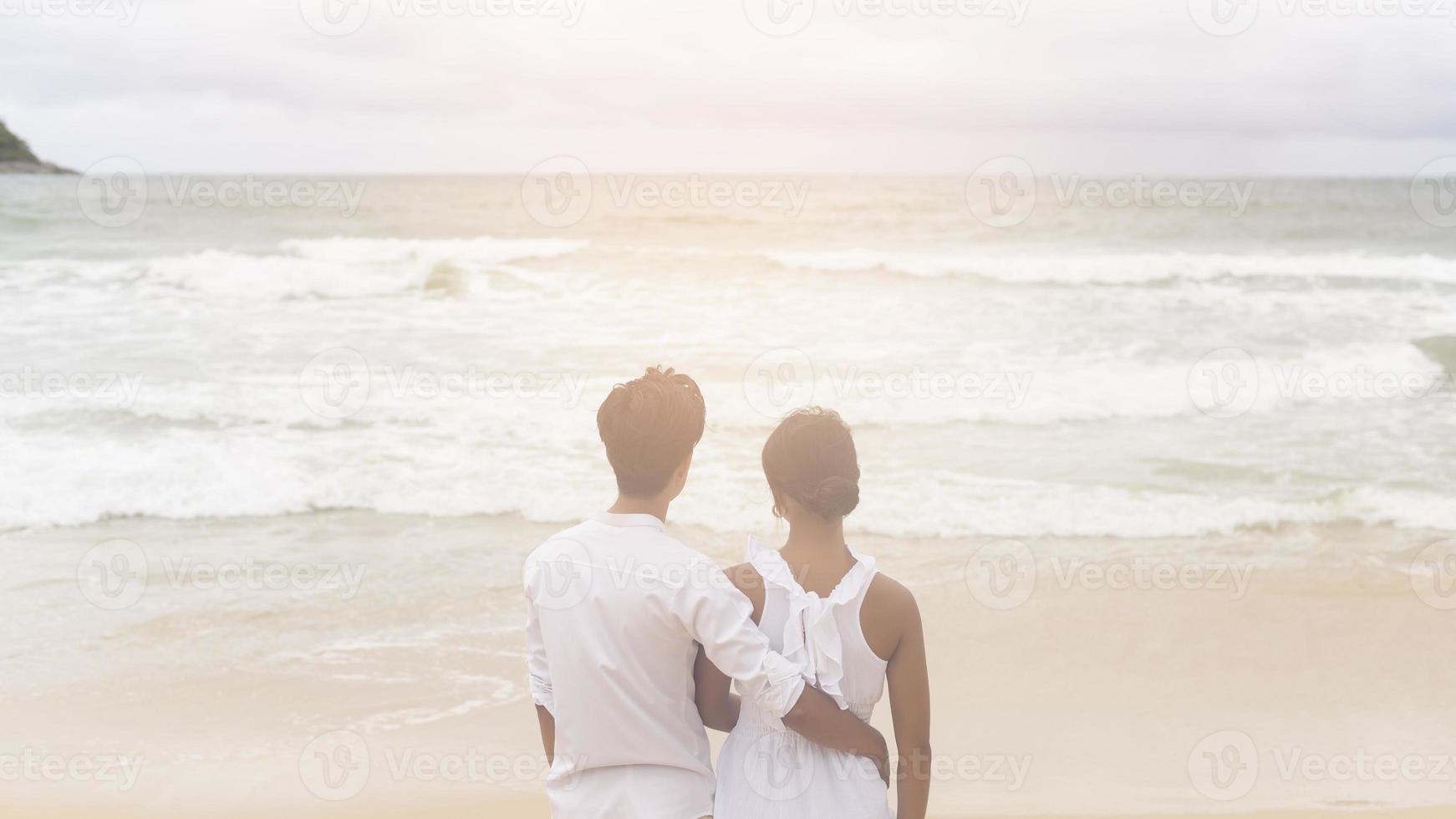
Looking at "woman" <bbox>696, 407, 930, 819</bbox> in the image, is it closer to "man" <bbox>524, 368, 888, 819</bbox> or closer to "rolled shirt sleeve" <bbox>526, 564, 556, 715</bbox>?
"man" <bbox>524, 368, 888, 819</bbox>

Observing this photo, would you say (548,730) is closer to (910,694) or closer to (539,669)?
(539,669)

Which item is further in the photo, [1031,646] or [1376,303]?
[1376,303]

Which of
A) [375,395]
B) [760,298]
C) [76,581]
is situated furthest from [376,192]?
[76,581]

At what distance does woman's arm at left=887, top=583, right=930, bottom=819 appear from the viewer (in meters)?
2.15

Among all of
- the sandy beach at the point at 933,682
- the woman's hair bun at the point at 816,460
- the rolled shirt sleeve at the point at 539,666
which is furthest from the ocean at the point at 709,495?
the woman's hair bun at the point at 816,460

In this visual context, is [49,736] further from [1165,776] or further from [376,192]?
[376,192]

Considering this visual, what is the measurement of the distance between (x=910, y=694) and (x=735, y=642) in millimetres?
413

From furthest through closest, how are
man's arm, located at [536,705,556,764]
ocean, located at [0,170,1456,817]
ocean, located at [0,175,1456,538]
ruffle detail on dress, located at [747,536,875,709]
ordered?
ocean, located at [0,175,1456,538] → ocean, located at [0,170,1456,817] → man's arm, located at [536,705,556,764] → ruffle detail on dress, located at [747,536,875,709]

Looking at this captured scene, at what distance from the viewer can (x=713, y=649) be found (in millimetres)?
1999

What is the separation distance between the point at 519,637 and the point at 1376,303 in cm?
1640

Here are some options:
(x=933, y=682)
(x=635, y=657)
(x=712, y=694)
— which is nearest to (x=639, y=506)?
(x=635, y=657)

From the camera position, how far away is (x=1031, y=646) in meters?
5.31

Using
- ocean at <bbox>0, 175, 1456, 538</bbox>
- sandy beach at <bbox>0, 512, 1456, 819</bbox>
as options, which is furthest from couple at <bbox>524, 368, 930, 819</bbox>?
ocean at <bbox>0, 175, 1456, 538</bbox>

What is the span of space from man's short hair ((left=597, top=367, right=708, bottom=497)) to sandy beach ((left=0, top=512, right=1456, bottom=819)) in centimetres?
221
